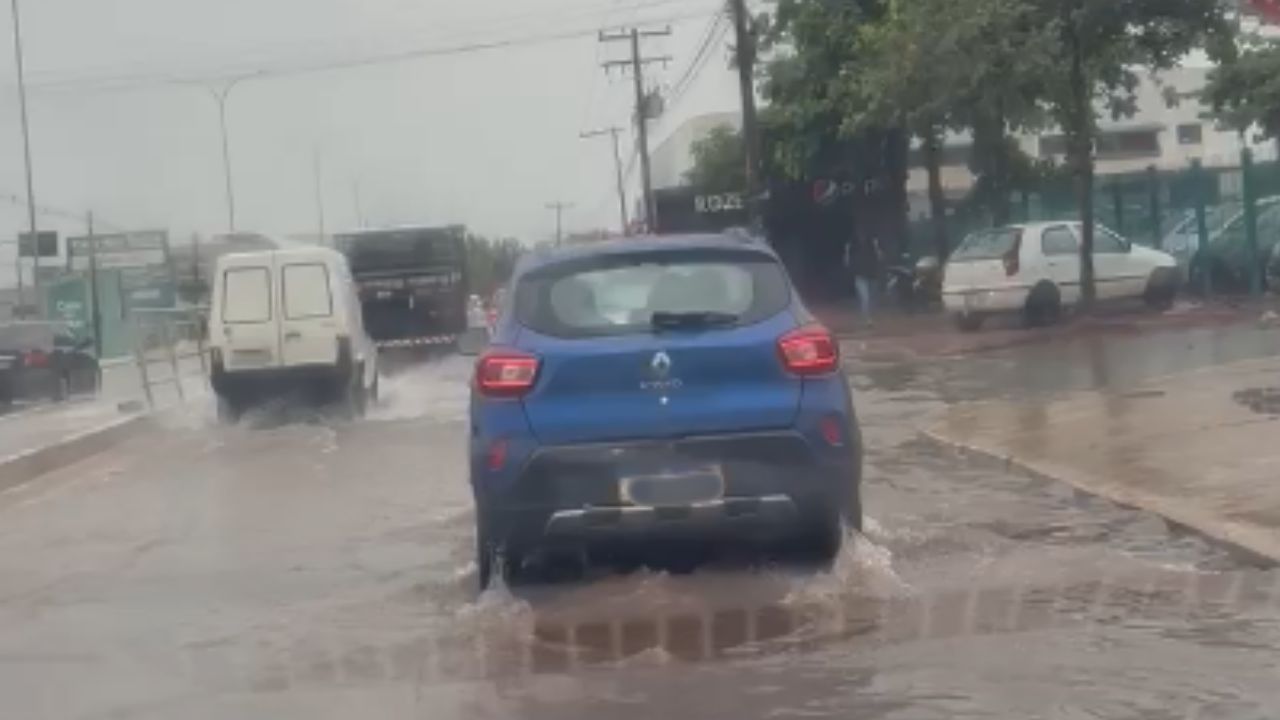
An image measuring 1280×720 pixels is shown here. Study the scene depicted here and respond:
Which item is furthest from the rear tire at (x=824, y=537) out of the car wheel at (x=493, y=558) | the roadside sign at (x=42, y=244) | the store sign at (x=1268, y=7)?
the roadside sign at (x=42, y=244)

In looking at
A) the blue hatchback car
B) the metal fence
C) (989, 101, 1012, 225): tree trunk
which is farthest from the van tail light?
the blue hatchback car

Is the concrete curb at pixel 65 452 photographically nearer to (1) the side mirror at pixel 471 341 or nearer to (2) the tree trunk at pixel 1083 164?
(1) the side mirror at pixel 471 341

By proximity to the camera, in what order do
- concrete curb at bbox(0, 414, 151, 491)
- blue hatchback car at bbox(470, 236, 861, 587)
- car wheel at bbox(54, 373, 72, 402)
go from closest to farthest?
blue hatchback car at bbox(470, 236, 861, 587)
concrete curb at bbox(0, 414, 151, 491)
car wheel at bbox(54, 373, 72, 402)

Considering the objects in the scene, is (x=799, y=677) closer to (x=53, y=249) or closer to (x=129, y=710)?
(x=129, y=710)

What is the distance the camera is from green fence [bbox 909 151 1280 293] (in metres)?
28.9

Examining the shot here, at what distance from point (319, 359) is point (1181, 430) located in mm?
11712

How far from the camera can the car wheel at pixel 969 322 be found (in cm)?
2997

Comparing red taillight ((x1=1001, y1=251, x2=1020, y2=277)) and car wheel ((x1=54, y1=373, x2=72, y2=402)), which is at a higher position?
red taillight ((x1=1001, y1=251, x2=1020, y2=277))

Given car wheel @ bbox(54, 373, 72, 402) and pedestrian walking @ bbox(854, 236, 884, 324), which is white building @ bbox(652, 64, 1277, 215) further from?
car wheel @ bbox(54, 373, 72, 402)

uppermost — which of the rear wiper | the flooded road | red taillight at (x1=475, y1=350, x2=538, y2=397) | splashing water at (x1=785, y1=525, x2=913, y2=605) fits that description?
the rear wiper

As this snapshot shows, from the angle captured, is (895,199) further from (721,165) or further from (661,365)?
(661,365)

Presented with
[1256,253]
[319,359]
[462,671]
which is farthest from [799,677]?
[1256,253]

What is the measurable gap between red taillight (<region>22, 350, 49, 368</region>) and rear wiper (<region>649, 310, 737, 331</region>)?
27387 mm

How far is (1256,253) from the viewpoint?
95.3 feet
